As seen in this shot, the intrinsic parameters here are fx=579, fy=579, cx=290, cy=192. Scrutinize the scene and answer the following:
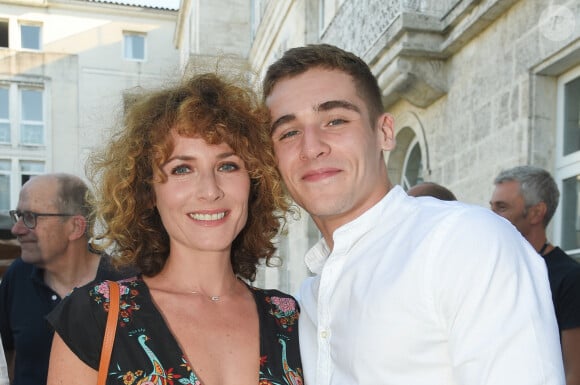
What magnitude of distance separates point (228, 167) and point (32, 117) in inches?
1067

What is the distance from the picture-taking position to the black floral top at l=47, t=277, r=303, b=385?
6.41 feet

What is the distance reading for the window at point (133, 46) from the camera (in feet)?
95.3

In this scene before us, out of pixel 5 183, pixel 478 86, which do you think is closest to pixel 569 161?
pixel 478 86

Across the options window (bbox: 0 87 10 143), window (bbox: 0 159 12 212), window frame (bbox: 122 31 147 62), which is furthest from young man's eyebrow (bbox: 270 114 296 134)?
window frame (bbox: 122 31 147 62)

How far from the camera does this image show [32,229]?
149 inches

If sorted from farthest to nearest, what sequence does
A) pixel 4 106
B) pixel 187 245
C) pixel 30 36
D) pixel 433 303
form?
pixel 30 36 → pixel 4 106 → pixel 187 245 → pixel 433 303

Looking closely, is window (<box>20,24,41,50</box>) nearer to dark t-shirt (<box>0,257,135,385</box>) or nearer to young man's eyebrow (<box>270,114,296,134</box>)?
dark t-shirt (<box>0,257,135,385</box>)

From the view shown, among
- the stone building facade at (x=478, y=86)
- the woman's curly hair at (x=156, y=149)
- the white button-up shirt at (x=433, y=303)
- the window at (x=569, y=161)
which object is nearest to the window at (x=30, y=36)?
the stone building facade at (x=478, y=86)

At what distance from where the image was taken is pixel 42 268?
12.1 ft

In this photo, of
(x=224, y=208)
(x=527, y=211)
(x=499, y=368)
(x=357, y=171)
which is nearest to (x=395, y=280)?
(x=499, y=368)

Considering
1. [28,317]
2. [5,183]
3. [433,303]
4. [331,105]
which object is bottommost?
[28,317]

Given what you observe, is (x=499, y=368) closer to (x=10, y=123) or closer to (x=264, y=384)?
(x=264, y=384)

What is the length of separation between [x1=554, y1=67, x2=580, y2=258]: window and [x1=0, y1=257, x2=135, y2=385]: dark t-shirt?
3556 mm

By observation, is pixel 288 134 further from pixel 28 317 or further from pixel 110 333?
pixel 28 317
